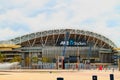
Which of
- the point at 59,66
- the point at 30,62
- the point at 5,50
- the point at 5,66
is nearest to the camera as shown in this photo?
the point at 5,66

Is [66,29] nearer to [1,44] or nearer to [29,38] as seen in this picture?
[29,38]

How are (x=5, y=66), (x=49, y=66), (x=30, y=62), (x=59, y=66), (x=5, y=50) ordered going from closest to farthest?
(x=5, y=66) → (x=59, y=66) → (x=49, y=66) → (x=30, y=62) → (x=5, y=50)

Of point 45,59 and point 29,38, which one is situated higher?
point 29,38

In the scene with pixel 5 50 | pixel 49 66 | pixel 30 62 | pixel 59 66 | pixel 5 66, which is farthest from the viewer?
pixel 5 50

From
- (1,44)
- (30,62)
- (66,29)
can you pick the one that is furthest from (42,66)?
(66,29)

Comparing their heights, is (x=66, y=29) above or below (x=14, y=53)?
above

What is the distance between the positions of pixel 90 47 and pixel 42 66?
58.3m

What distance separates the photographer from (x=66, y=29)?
656 feet

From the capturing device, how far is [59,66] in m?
127

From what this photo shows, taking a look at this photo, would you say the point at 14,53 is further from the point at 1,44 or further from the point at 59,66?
the point at 59,66

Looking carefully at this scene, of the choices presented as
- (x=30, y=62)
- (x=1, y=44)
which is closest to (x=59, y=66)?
(x=30, y=62)

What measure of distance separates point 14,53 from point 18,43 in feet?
24.1

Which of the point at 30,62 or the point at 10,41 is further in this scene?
the point at 10,41

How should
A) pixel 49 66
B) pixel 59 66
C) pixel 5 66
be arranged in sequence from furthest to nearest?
pixel 49 66
pixel 59 66
pixel 5 66
